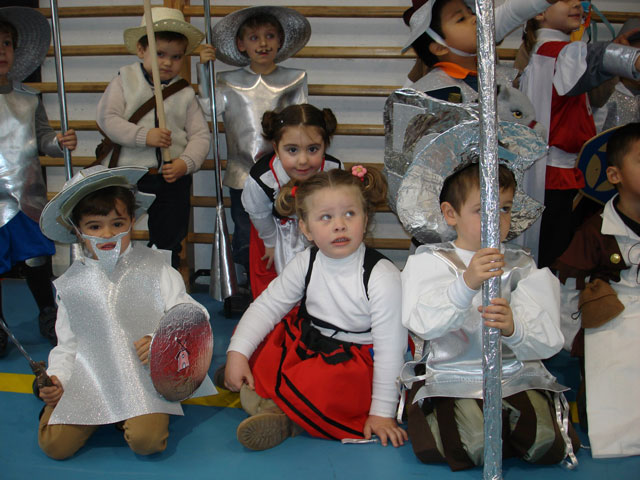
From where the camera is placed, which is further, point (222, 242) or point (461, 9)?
point (222, 242)

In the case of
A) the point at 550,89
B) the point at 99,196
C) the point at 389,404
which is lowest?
the point at 389,404

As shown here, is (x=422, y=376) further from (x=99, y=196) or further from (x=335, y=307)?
(x=99, y=196)

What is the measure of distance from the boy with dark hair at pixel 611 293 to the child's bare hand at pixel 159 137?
1.42 metres

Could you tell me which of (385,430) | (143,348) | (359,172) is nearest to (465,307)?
(385,430)

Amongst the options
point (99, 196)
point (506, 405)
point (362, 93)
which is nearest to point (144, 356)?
point (99, 196)

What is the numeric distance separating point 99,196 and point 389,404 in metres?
0.97

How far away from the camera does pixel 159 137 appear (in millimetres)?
2275

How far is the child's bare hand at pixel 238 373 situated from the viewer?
172 centimetres

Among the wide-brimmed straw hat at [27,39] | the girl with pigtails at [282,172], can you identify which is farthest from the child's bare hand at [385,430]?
the wide-brimmed straw hat at [27,39]

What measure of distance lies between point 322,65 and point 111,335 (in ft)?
6.71

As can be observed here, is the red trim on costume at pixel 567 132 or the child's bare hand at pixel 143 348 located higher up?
the red trim on costume at pixel 567 132

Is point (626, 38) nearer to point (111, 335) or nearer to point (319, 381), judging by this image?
point (319, 381)

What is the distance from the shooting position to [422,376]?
1604 millimetres

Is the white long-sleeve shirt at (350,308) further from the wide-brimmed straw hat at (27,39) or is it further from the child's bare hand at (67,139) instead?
the wide-brimmed straw hat at (27,39)
